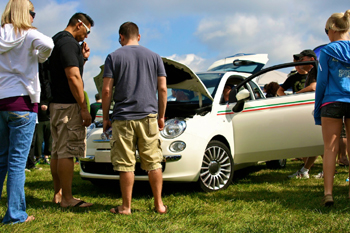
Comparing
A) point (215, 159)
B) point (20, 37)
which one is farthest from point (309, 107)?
point (20, 37)

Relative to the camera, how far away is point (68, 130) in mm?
3574

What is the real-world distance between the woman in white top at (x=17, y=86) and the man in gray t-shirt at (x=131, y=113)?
0.64 m

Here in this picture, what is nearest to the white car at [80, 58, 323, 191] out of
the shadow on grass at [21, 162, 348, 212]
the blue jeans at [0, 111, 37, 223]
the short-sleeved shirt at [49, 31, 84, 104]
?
the shadow on grass at [21, 162, 348, 212]

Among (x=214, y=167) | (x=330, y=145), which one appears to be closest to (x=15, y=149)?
(x=214, y=167)

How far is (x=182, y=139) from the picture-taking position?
399 centimetres

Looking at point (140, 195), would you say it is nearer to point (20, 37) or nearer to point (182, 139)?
point (182, 139)

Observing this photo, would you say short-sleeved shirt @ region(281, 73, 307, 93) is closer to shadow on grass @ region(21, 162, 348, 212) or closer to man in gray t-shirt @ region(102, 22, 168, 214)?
shadow on grass @ region(21, 162, 348, 212)

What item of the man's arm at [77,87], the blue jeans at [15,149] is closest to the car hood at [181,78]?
the man's arm at [77,87]

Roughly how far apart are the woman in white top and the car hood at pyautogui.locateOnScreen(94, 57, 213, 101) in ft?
5.42

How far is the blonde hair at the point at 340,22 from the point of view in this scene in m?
3.51

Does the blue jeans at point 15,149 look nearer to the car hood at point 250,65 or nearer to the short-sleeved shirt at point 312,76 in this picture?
the short-sleeved shirt at point 312,76

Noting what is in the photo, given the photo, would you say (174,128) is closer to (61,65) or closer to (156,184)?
(156,184)

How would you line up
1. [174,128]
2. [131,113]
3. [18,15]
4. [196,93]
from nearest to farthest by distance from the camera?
[18,15], [131,113], [174,128], [196,93]

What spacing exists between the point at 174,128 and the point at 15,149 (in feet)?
5.88
